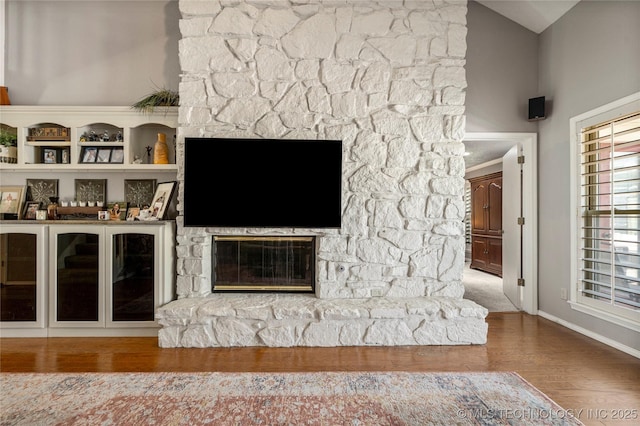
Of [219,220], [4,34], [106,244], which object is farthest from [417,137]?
[4,34]

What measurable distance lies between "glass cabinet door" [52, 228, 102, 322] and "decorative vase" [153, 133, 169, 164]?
871 mm

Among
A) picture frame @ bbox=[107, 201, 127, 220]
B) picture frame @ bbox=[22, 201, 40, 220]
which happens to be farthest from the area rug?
picture frame @ bbox=[22, 201, 40, 220]

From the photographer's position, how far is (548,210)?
11.8 ft

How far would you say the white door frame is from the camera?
3.74 metres

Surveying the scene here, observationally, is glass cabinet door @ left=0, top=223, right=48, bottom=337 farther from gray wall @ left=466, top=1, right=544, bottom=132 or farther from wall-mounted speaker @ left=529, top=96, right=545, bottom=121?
wall-mounted speaker @ left=529, top=96, right=545, bottom=121

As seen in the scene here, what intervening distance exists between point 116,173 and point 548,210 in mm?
4534

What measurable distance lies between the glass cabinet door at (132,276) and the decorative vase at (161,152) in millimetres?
754

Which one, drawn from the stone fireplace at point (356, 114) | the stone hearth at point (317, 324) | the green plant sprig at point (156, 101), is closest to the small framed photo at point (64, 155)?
the green plant sprig at point (156, 101)

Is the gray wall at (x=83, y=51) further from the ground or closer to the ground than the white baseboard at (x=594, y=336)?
further from the ground

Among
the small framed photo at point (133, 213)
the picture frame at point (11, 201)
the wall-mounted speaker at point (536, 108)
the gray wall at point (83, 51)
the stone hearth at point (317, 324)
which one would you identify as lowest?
the stone hearth at point (317, 324)

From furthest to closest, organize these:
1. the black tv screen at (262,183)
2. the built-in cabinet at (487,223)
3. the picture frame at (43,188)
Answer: the built-in cabinet at (487,223)
the picture frame at (43,188)
the black tv screen at (262,183)

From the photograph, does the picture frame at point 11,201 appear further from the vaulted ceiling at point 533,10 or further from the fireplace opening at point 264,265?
the vaulted ceiling at point 533,10

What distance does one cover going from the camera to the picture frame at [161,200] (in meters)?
3.22

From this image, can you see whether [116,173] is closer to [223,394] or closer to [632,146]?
[223,394]
